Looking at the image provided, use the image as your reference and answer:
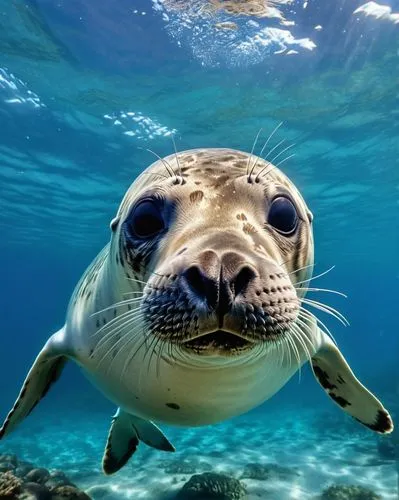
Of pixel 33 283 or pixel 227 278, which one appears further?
pixel 33 283

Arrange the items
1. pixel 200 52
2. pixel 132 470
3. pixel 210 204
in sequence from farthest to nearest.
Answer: pixel 200 52 → pixel 132 470 → pixel 210 204

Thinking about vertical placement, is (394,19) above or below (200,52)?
above

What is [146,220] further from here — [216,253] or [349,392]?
[349,392]

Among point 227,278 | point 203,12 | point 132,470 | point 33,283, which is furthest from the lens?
point 33,283

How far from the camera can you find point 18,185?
19.8 meters

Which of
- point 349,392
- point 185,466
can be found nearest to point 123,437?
point 349,392

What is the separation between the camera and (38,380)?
3715 mm

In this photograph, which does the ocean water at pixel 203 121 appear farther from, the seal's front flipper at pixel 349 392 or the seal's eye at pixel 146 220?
the seal's eye at pixel 146 220

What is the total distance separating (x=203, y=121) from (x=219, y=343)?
12719mm

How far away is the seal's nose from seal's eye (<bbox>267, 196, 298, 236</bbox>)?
0.75 metres

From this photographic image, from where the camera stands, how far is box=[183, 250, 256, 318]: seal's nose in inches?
62.9

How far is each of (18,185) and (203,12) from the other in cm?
1339

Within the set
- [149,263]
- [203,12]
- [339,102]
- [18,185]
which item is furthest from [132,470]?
[18,185]

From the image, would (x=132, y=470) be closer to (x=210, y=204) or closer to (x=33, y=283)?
(x=210, y=204)
